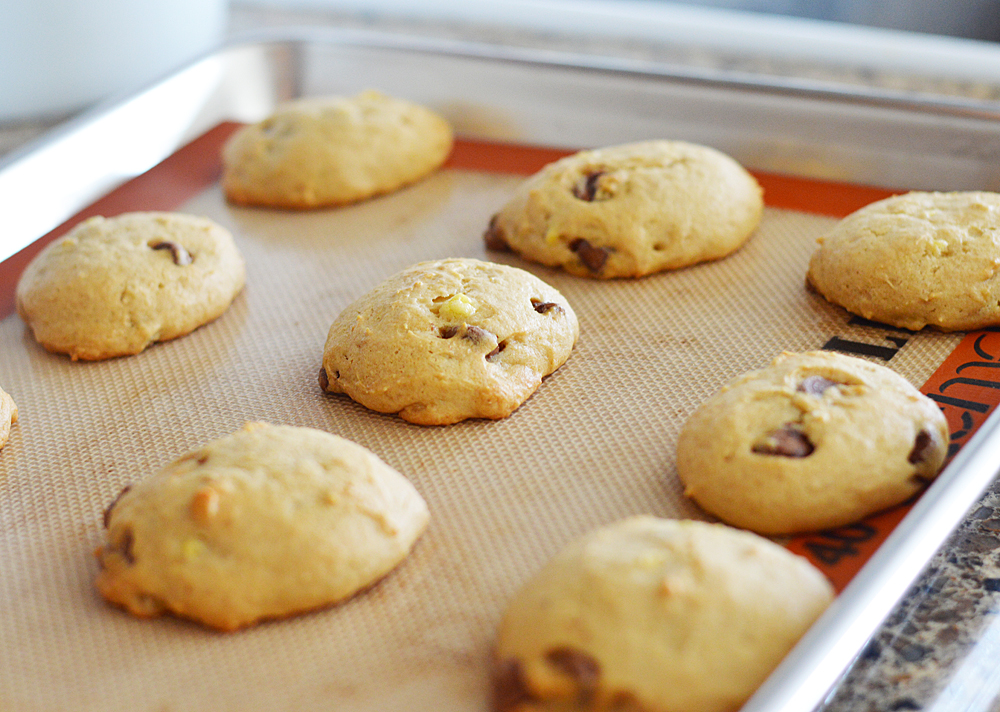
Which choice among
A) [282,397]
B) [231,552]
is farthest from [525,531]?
[282,397]

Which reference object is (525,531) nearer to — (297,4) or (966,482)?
(966,482)

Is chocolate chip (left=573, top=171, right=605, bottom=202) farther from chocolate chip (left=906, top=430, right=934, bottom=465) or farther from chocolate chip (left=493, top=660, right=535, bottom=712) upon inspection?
chocolate chip (left=493, top=660, right=535, bottom=712)

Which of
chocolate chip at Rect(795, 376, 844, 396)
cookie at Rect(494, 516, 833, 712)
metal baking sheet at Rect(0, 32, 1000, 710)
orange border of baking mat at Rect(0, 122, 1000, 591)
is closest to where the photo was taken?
cookie at Rect(494, 516, 833, 712)

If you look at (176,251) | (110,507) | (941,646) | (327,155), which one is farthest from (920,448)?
(327,155)

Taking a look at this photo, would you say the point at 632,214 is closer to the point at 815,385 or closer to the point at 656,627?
the point at 815,385

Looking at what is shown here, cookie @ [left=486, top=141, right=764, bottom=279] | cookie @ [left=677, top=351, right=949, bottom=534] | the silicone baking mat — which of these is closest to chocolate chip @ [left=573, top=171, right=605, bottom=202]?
cookie @ [left=486, top=141, right=764, bottom=279]
